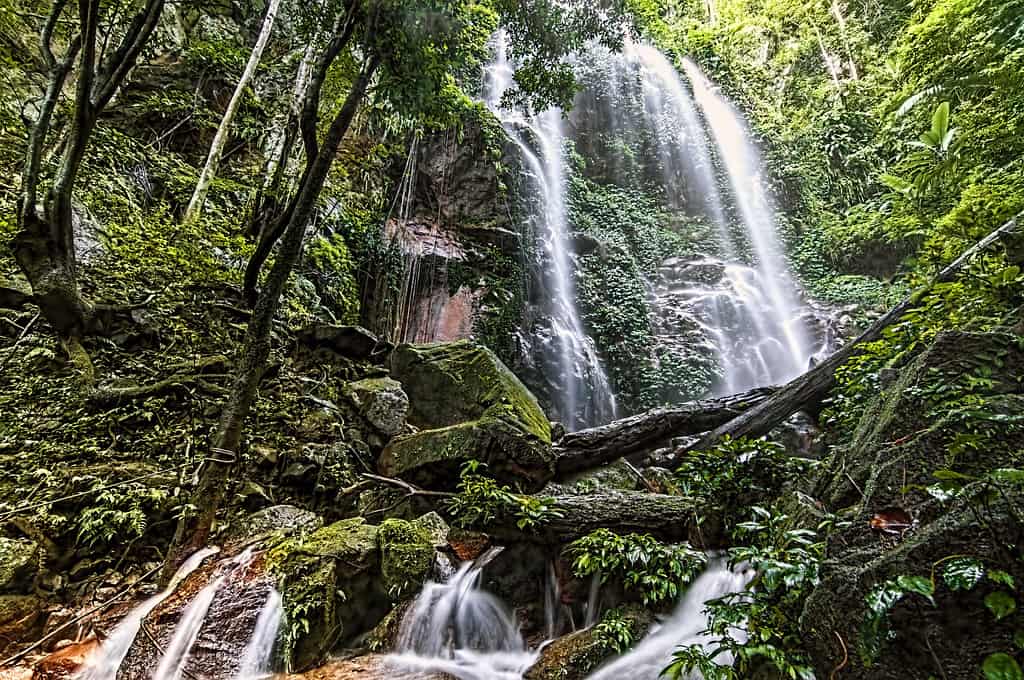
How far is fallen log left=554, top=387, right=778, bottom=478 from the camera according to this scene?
538 cm

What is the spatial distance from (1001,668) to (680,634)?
1.95m

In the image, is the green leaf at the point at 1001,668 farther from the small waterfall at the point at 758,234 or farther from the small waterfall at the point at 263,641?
the small waterfall at the point at 758,234

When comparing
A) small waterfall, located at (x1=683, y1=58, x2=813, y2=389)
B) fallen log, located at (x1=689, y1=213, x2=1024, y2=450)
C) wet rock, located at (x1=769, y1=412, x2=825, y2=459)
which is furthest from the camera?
small waterfall, located at (x1=683, y1=58, x2=813, y2=389)

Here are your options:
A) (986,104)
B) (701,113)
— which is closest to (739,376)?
(986,104)

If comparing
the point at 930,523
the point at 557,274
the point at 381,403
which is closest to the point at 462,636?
the point at 381,403

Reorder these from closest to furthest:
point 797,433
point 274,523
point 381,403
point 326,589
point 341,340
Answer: point 326,589
point 274,523
point 381,403
point 797,433
point 341,340

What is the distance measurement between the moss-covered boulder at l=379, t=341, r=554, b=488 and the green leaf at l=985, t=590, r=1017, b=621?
359 cm

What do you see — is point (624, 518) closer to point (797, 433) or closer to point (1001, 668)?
point (1001, 668)

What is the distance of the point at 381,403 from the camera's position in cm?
572

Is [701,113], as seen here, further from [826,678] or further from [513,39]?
[826,678]

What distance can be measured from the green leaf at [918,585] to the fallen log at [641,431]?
3.66 meters

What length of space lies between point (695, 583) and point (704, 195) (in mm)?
15418

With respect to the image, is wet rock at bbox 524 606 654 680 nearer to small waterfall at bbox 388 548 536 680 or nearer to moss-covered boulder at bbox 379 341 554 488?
small waterfall at bbox 388 548 536 680

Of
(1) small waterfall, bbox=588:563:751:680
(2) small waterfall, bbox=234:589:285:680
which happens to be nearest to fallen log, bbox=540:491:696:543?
(1) small waterfall, bbox=588:563:751:680
